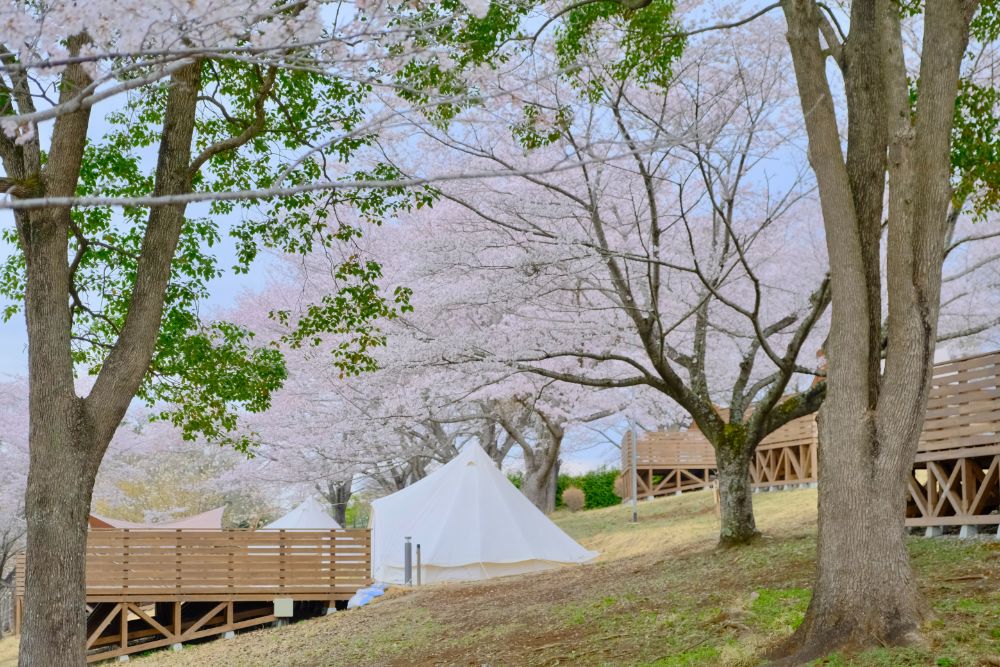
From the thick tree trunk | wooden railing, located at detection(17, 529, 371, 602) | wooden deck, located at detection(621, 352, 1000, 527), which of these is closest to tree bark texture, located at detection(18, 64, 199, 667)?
the thick tree trunk

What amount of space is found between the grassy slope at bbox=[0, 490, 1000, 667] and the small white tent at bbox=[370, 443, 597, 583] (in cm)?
127

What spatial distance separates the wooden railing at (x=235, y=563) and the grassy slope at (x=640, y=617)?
1.01 metres

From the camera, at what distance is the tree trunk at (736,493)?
10.4 meters

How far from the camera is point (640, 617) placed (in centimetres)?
739

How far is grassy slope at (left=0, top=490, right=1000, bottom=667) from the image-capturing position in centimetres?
569

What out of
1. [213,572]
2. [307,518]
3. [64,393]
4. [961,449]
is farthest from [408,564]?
[64,393]

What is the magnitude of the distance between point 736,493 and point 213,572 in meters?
8.11

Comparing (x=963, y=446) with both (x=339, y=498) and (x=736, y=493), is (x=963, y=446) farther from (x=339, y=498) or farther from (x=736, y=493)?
(x=339, y=498)

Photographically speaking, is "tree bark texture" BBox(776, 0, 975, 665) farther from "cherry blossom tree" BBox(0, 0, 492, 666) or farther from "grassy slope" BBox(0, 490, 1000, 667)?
"cherry blossom tree" BBox(0, 0, 492, 666)

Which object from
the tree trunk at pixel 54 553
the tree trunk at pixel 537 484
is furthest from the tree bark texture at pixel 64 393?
the tree trunk at pixel 537 484

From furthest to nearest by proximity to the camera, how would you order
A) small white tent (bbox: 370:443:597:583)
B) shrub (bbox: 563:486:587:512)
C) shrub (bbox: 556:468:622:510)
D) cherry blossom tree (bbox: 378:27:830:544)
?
shrub (bbox: 556:468:622:510) → shrub (bbox: 563:486:587:512) → small white tent (bbox: 370:443:597:583) → cherry blossom tree (bbox: 378:27:830:544)

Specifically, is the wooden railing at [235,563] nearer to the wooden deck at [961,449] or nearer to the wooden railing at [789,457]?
the wooden deck at [961,449]

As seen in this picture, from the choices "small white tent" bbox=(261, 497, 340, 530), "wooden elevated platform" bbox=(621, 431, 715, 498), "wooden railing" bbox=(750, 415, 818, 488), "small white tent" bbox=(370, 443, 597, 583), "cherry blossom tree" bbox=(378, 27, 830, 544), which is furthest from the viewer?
Result: "wooden elevated platform" bbox=(621, 431, 715, 498)

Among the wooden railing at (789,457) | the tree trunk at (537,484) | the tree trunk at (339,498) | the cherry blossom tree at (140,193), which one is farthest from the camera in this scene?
the tree trunk at (339,498)
